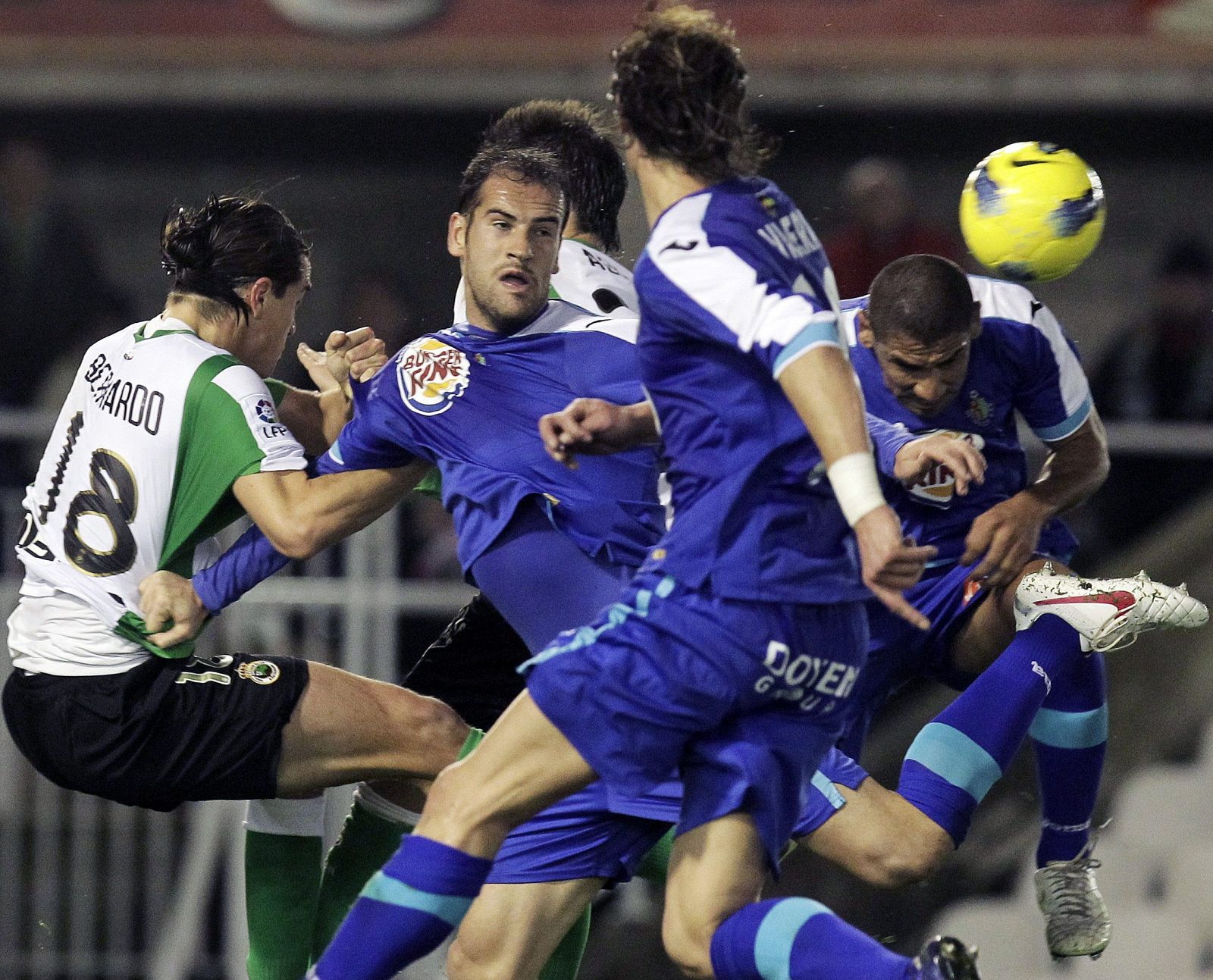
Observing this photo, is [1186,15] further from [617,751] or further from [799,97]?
[617,751]

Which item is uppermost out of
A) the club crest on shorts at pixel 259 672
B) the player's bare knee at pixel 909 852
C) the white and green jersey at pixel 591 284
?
the white and green jersey at pixel 591 284

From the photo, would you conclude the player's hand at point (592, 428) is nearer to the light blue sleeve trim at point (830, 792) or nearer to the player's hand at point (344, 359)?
the player's hand at point (344, 359)

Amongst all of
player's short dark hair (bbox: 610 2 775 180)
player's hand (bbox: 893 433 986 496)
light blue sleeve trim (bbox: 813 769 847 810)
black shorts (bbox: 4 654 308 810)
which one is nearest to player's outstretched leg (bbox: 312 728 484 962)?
black shorts (bbox: 4 654 308 810)

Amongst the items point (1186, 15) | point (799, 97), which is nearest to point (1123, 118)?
point (1186, 15)

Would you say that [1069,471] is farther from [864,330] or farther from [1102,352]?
[1102,352]

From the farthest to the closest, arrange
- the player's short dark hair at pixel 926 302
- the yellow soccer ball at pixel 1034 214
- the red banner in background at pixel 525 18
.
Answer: the red banner in background at pixel 525 18
the yellow soccer ball at pixel 1034 214
the player's short dark hair at pixel 926 302

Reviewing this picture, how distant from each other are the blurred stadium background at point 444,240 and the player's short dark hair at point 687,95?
130 inches

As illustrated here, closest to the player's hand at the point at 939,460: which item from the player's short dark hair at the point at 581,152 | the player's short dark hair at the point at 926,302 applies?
the player's short dark hair at the point at 926,302

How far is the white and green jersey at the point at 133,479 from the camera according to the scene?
4.18 m

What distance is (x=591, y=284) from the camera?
→ 15.1ft

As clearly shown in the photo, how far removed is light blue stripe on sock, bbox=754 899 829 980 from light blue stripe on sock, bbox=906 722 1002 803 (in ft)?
3.20

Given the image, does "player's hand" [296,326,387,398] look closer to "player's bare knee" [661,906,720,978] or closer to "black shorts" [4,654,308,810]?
"black shorts" [4,654,308,810]

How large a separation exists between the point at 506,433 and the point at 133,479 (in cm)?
83

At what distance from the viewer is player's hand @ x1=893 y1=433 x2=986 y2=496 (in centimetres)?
381
